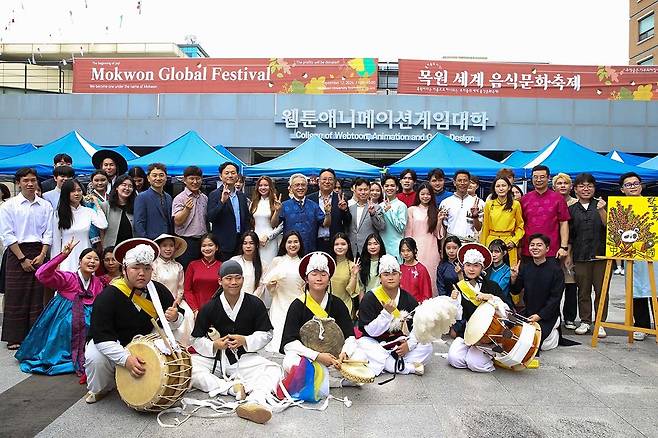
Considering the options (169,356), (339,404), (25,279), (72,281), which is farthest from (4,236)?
(339,404)

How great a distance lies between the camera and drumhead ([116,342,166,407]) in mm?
3096

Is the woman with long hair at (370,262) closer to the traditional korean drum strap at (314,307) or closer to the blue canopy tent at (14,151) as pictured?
the traditional korean drum strap at (314,307)

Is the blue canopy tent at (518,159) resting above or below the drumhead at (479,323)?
above

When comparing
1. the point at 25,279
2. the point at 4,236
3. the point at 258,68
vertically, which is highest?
the point at 258,68

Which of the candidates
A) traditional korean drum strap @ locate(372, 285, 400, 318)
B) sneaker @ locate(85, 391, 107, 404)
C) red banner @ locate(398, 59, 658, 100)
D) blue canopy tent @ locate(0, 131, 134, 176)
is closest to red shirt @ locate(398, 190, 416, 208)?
traditional korean drum strap @ locate(372, 285, 400, 318)

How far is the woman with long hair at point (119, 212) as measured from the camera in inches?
196

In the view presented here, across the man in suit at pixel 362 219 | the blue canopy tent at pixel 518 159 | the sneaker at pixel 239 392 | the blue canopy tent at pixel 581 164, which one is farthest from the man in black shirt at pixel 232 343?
the blue canopy tent at pixel 518 159

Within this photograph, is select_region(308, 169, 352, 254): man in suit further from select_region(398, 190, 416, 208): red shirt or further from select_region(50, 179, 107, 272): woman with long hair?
select_region(50, 179, 107, 272): woman with long hair

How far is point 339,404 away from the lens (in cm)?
345

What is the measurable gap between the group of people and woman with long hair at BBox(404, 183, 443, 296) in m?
0.02

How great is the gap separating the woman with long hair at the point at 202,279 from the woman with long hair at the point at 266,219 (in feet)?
2.23

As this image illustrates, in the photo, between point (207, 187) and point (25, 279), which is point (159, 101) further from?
point (25, 279)

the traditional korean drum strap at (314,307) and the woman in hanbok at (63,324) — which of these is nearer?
the traditional korean drum strap at (314,307)

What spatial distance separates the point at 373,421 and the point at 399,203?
2.94m
